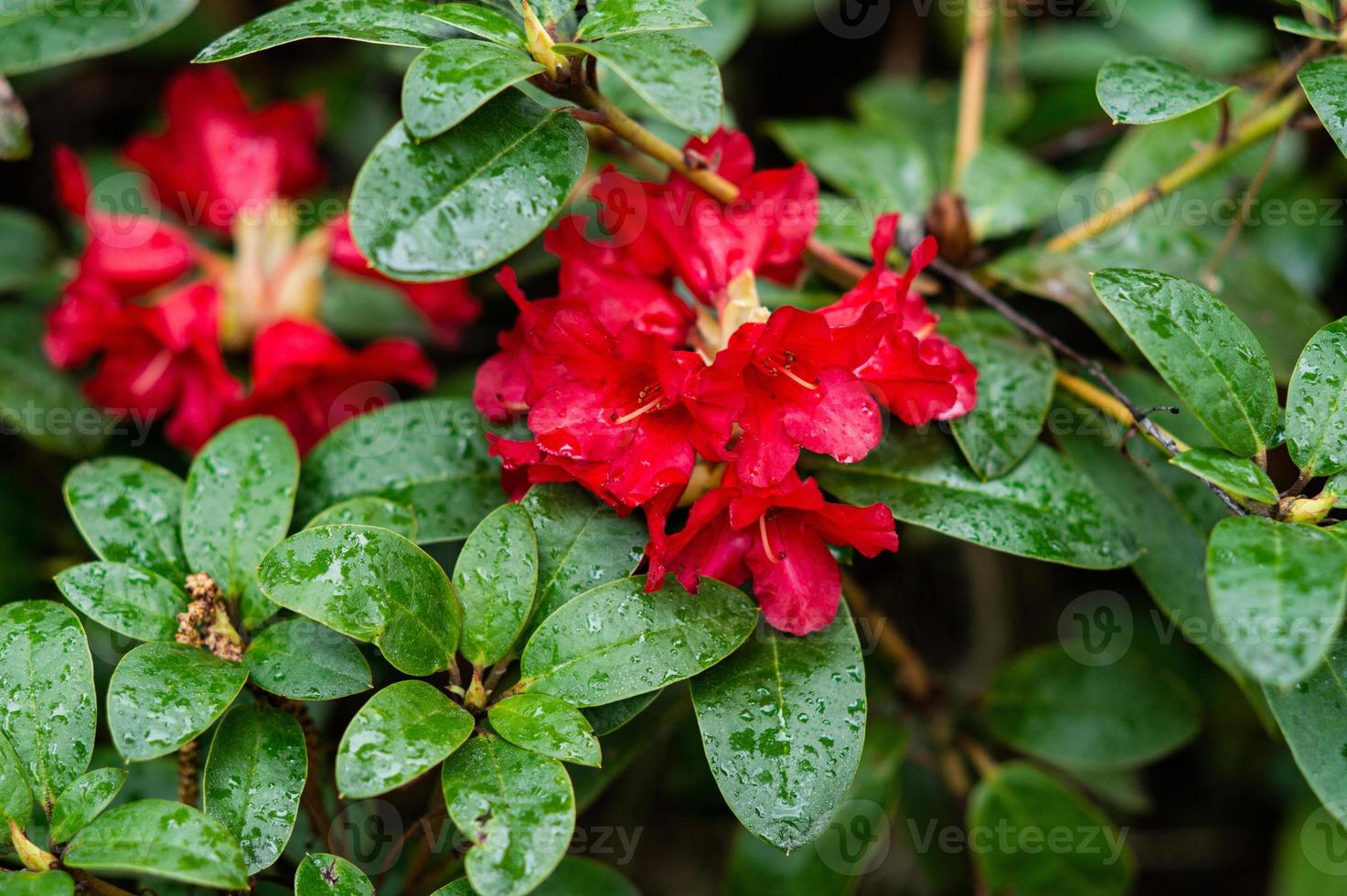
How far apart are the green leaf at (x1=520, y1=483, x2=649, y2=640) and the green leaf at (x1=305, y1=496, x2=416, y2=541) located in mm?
127

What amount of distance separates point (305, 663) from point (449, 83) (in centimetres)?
50

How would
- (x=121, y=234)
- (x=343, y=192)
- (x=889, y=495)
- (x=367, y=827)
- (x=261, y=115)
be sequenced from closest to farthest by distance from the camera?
(x=889, y=495), (x=367, y=827), (x=121, y=234), (x=261, y=115), (x=343, y=192)

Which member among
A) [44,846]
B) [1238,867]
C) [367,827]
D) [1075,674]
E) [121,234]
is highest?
[121,234]

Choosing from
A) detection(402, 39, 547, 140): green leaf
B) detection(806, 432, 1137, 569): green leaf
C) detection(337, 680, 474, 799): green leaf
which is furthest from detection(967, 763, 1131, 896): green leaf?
detection(402, 39, 547, 140): green leaf

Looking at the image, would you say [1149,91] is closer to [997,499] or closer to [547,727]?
[997,499]

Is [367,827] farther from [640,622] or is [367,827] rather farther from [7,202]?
[7,202]

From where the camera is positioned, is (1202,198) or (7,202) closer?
(1202,198)

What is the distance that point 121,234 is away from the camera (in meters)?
1.39

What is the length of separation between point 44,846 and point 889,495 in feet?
2.71

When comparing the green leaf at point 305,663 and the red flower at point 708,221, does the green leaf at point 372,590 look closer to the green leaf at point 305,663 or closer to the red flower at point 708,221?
the green leaf at point 305,663

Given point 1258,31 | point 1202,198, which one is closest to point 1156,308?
point 1202,198

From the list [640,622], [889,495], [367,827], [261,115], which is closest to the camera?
[640,622]

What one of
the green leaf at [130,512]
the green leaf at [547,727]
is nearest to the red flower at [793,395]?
the green leaf at [547,727]

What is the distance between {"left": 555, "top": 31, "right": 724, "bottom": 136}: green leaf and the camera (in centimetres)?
79
